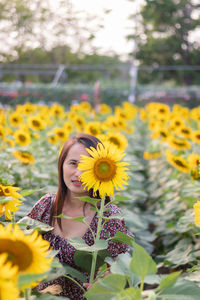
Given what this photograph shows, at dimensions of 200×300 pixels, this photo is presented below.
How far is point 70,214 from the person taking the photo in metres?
1.99

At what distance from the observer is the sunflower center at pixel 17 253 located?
0.89 meters

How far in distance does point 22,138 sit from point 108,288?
2.68m

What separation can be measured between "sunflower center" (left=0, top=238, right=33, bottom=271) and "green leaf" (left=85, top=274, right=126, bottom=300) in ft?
0.65

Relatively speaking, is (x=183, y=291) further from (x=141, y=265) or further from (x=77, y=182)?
(x=77, y=182)

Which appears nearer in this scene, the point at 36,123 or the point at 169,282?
the point at 169,282

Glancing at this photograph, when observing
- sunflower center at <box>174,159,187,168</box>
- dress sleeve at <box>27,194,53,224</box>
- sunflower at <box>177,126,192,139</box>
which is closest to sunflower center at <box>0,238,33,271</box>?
dress sleeve at <box>27,194,53,224</box>

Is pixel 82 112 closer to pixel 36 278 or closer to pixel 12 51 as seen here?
pixel 36 278

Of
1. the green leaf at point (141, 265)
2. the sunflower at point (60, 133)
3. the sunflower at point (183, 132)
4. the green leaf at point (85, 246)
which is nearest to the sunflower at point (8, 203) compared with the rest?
the green leaf at point (85, 246)

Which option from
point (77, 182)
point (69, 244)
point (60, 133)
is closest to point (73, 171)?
point (77, 182)

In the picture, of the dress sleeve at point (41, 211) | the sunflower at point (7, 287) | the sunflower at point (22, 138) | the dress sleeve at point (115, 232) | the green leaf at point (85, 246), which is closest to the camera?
the sunflower at point (7, 287)

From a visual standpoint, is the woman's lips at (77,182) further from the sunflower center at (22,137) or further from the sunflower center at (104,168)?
the sunflower center at (22,137)

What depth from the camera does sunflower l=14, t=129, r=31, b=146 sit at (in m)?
3.50

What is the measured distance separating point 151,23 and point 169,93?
19.2m

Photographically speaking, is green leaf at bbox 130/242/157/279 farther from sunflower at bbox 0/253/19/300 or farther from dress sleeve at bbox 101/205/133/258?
dress sleeve at bbox 101/205/133/258
